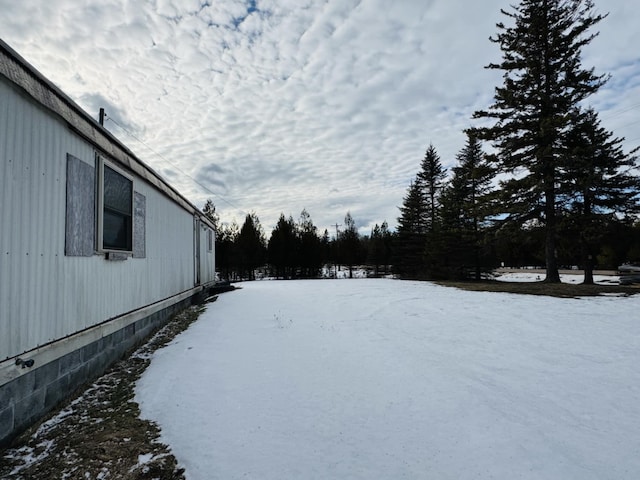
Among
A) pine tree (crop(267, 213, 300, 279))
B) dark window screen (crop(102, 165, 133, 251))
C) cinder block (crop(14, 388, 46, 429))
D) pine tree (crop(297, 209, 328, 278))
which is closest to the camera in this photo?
cinder block (crop(14, 388, 46, 429))

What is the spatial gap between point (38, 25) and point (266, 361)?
5996 mm

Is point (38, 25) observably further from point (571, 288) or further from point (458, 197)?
point (458, 197)

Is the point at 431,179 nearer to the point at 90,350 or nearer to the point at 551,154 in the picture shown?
the point at 551,154

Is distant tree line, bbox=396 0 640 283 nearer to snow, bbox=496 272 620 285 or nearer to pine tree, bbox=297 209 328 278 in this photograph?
snow, bbox=496 272 620 285

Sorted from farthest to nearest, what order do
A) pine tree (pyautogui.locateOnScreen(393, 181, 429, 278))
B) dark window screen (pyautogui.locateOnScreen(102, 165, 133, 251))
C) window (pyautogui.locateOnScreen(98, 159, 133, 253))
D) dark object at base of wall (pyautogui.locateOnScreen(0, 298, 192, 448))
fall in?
pine tree (pyautogui.locateOnScreen(393, 181, 429, 278)) → dark window screen (pyautogui.locateOnScreen(102, 165, 133, 251)) → window (pyautogui.locateOnScreen(98, 159, 133, 253)) → dark object at base of wall (pyautogui.locateOnScreen(0, 298, 192, 448))

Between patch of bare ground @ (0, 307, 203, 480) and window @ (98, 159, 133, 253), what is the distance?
70.9 inches

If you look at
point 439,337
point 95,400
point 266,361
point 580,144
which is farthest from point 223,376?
point 580,144

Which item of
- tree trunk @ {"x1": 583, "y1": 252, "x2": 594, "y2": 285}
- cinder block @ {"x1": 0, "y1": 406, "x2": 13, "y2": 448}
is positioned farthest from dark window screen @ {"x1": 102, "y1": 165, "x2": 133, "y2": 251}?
tree trunk @ {"x1": 583, "y1": 252, "x2": 594, "y2": 285}

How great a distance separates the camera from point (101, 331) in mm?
4062

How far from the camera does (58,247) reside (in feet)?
10.7

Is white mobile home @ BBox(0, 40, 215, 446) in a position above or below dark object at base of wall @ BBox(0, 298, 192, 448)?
above

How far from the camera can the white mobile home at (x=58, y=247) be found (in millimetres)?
2643

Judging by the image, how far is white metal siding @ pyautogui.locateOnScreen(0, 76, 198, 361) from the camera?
2.62 meters

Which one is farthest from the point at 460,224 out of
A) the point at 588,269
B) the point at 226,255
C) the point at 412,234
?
the point at 226,255
